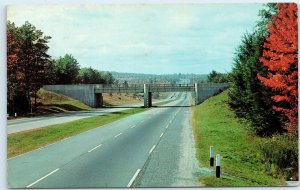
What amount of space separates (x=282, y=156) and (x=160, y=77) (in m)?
6.31

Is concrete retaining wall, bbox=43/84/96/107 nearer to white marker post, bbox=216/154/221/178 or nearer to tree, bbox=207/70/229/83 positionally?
tree, bbox=207/70/229/83

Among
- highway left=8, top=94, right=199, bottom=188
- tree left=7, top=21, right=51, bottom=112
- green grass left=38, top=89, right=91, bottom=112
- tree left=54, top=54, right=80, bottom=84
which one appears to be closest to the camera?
highway left=8, top=94, right=199, bottom=188

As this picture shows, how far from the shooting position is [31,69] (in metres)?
24.9

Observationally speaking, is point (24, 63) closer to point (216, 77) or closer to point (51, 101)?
point (51, 101)

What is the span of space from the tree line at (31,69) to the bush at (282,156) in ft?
25.8

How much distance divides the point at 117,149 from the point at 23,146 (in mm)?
3995

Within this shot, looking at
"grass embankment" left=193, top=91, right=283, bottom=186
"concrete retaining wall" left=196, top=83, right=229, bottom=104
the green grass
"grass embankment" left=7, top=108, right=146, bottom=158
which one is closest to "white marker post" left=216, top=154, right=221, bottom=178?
"grass embankment" left=193, top=91, right=283, bottom=186

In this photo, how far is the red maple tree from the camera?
17641 mm

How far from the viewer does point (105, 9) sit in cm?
1766

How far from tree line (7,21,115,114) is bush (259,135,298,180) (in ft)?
25.8

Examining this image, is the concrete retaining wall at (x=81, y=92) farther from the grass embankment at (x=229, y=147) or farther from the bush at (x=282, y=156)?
the bush at (x=282, y=156)

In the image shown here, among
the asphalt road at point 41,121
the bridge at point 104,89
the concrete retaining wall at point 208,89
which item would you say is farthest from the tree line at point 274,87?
the asphalt road at point 41,121

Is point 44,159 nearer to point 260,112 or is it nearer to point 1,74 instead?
point 1,74

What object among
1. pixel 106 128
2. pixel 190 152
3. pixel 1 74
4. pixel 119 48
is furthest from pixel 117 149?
pixel 106 128
